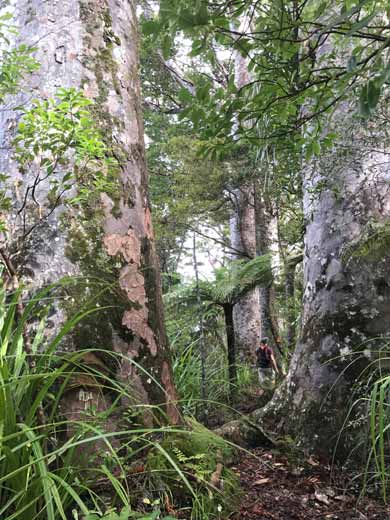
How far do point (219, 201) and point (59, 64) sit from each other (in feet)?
21.8

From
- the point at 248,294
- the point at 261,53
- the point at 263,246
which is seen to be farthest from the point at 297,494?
the point at 248,294

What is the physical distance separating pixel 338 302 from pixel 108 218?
83.8 inches

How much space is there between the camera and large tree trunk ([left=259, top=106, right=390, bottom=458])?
3.24m

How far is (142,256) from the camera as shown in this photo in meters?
2.40

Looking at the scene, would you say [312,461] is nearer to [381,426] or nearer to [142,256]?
[381,426]

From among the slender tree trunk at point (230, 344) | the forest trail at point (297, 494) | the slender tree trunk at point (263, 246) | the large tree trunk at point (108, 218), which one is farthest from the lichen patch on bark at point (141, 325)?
the slender tree trunk at point (263, 246)

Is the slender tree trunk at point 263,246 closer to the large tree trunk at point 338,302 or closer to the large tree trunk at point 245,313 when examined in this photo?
the large tree trunk at point 245,313

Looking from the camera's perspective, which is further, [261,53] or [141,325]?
[141,325]

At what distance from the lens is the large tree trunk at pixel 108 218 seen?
2.13m

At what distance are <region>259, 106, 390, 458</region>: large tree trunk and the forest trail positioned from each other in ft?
0.85

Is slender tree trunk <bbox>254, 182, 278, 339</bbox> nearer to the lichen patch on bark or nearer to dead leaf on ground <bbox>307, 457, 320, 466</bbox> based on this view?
dead leaf on ground <bbox>307, 457, 320, 466</bbox>

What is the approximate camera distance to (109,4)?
2.69 meters

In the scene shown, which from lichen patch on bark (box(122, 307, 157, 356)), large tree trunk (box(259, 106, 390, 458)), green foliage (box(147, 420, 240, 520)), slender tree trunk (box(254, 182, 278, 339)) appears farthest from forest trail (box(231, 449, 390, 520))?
slender tree trunk (box(254, 182, 278, 339))

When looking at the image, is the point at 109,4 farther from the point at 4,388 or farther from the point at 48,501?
the point at 48,501
